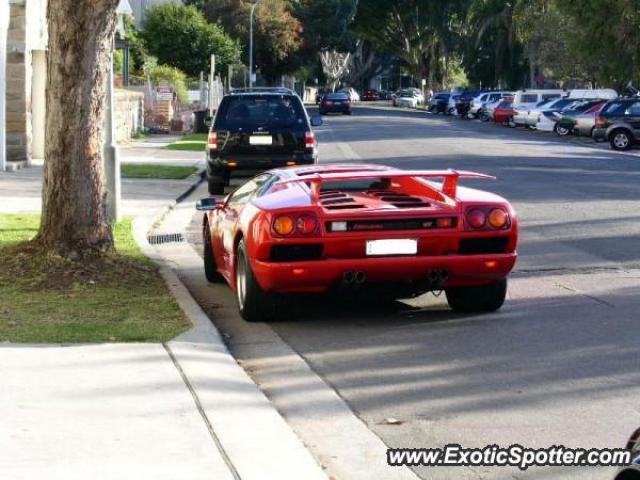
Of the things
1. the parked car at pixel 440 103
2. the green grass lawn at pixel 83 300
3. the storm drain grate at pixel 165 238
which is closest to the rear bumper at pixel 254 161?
the storm drain grate at pixel 165 238

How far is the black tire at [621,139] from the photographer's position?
4006 cm

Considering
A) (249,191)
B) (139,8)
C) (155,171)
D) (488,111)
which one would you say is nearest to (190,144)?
(155,171)

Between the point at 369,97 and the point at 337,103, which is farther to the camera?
the point at 369,97

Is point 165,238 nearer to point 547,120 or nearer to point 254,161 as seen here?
point 254,161

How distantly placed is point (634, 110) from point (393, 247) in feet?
108

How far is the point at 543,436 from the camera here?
6.47 m

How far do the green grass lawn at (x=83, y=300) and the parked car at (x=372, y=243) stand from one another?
0.79 metres

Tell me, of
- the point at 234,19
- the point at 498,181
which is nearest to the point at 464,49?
the point at 234,19

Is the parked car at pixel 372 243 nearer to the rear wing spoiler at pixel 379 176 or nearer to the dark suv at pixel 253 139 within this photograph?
the rear wing spoiler at pixel 379 176

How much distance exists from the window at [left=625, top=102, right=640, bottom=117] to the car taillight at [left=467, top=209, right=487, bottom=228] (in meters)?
32.1

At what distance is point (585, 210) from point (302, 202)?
9.59 m

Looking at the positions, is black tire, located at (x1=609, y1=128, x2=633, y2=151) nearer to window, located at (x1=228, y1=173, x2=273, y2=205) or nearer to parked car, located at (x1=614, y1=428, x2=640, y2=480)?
window, located at (x1=228, y1=173, x2=273, y2=205)

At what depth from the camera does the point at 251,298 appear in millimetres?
9688

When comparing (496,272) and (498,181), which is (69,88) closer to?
(496,272)
